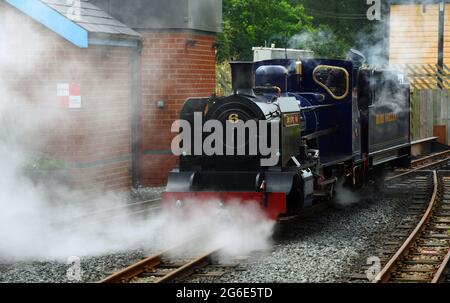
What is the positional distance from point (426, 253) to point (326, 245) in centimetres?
113

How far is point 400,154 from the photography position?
16.4 meters

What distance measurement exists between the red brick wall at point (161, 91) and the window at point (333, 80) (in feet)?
13.1

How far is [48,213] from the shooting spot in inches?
499

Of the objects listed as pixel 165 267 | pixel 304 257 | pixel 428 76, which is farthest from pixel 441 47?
pixel 165 267

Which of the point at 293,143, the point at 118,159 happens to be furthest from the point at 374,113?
the point at 118,159

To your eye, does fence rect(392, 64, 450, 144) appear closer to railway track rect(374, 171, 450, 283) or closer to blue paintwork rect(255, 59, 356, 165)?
railway track rect(374, 171, 450, 283)

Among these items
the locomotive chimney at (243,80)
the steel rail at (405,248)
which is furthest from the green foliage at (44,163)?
the steel rail at (405,248)

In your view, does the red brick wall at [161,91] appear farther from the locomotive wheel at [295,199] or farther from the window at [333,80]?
the locomotive wheel at [295,199]

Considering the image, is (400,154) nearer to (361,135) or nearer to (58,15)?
(361,135)

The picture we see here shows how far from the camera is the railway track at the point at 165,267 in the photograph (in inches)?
329

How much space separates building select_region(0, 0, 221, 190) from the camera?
45.6 feet

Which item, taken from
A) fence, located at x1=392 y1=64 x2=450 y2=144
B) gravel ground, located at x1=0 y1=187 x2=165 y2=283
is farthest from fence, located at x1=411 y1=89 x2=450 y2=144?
gravel ground, located at x1=0 y1=187 x2=165 y2=283


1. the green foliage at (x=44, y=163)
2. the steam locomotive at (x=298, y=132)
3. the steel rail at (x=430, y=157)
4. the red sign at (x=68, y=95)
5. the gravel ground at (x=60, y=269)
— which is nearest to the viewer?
the gravel ground at (x=60, y=269)

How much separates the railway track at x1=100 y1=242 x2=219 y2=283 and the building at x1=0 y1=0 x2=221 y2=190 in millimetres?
4799
